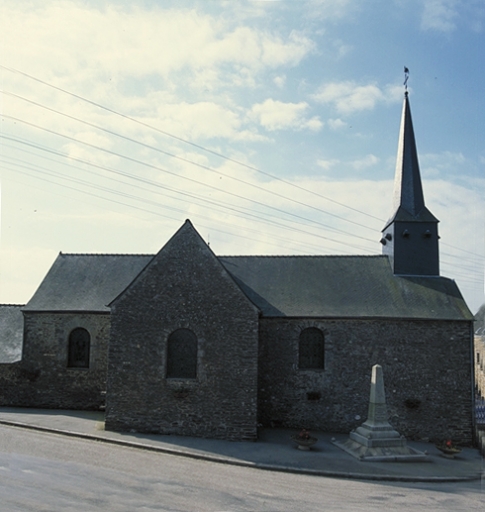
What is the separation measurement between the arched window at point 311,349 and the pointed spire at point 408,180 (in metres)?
6.38

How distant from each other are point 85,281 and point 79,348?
3097mm

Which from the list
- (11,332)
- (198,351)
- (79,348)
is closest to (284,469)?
(198,351)

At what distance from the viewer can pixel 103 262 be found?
23031mm

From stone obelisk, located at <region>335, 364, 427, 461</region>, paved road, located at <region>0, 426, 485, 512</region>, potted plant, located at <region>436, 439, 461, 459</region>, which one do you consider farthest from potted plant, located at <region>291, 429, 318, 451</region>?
potted plant, located at <region>436, 439, 461, 459</region>

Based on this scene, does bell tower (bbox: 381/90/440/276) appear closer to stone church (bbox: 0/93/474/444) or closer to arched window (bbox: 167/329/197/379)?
stone church (bbox: 0/93/474/444)

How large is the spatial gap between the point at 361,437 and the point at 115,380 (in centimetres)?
820

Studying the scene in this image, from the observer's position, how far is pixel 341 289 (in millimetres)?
19891

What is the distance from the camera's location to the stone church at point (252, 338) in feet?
54.0

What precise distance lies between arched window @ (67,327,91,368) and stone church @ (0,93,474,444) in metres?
0.05

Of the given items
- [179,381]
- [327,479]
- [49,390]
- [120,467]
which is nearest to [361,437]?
[327,479]

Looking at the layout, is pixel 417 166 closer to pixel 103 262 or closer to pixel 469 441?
pixel 469 441

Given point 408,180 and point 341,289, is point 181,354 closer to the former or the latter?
point 341,289

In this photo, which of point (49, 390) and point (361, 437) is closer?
point (361, 437)

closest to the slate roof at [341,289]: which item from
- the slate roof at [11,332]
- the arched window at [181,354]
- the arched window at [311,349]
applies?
the arched window at [311,349]
